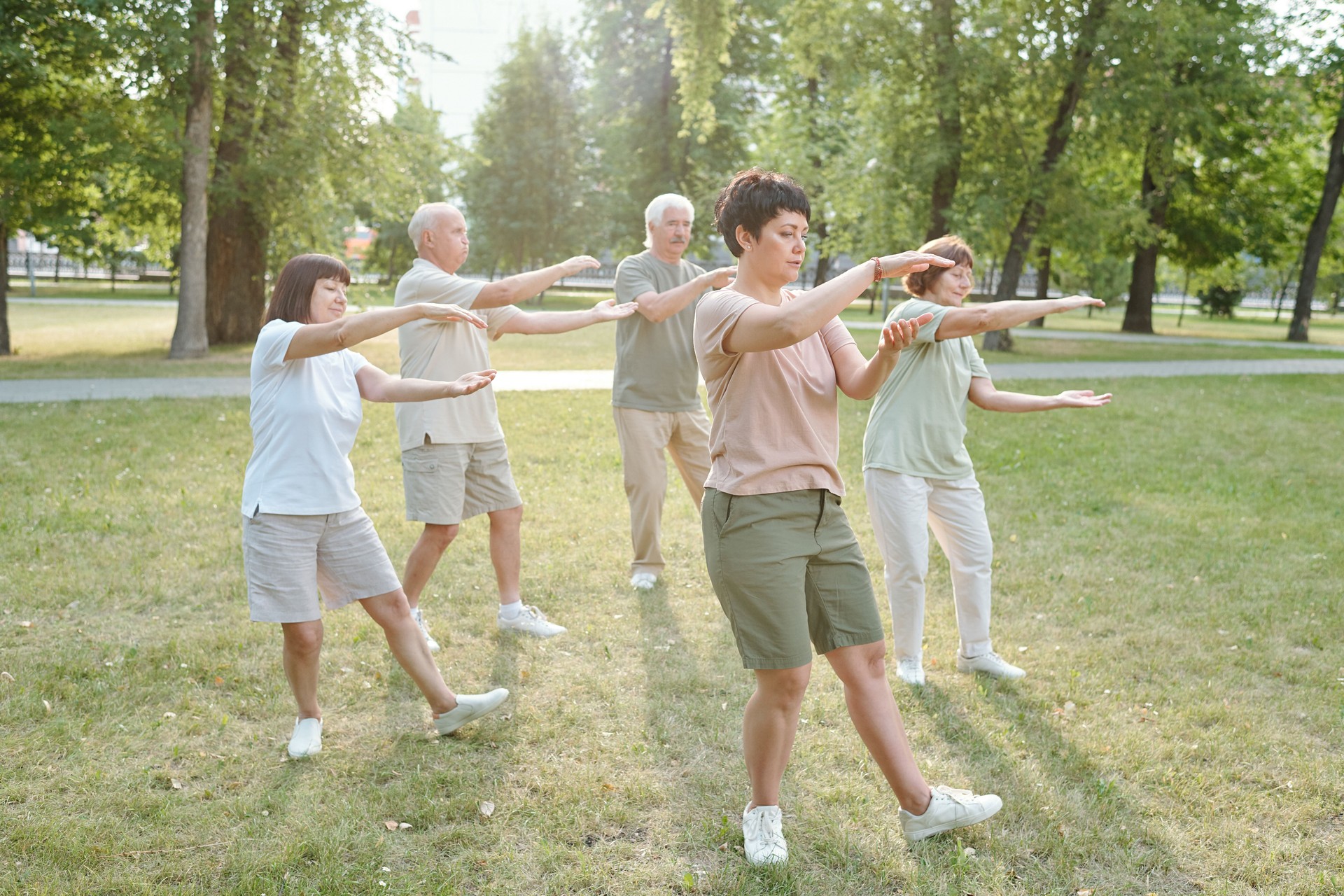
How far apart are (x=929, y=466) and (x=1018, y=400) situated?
18.3 inches

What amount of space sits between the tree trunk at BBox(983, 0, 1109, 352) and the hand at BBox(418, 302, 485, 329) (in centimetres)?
1799

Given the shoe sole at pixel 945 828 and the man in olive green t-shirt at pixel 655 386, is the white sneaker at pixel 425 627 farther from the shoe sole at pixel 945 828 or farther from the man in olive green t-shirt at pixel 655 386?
the shoe sole at pixel 945 828

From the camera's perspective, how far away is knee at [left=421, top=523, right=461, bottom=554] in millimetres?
5090

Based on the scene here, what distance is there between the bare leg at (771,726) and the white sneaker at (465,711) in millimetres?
1291

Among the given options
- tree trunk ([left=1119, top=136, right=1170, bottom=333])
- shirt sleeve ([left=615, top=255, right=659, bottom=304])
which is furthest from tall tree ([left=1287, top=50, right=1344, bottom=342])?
shirt sleeve ([left=615, top=255, right=659, bottom=304])

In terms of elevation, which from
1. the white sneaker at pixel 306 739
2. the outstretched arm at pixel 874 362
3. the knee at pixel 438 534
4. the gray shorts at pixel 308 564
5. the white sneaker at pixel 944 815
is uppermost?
the outstretched arm at pixel 874 362

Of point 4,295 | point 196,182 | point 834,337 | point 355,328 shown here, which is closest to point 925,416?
point 834,337

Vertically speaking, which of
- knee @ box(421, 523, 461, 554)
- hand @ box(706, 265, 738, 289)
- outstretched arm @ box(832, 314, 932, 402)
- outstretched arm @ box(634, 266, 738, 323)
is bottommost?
knee @ box(421, 523, 461, 554)

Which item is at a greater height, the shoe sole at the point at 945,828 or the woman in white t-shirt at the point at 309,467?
the woman in white t-shirt at the point at 309,467

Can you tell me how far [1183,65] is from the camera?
76.7 feet

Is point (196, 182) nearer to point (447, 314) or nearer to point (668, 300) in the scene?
point (668, 300)

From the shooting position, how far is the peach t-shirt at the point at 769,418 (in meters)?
3.10

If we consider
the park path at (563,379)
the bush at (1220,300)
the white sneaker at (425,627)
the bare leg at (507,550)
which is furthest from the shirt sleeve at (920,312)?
the bush at (1220,300)

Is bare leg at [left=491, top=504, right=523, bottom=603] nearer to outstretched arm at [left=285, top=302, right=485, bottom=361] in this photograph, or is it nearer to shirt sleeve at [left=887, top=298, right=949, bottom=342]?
outstretched arm at [left=285, top=302, right=485, bottom=361]
